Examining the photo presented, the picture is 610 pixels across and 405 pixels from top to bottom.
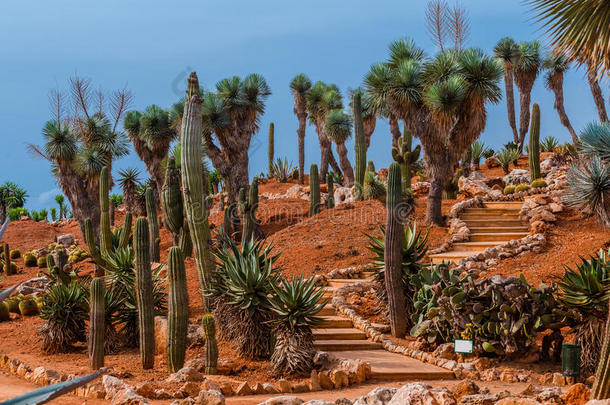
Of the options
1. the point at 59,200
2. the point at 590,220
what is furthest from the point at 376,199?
the point at 59,200

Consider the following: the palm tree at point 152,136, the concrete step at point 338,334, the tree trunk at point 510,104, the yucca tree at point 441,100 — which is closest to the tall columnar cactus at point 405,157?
the yucca tree at point 441,100

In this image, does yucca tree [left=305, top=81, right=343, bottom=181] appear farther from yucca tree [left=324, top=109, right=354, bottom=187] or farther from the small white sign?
the small white sign

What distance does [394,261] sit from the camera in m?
11.3

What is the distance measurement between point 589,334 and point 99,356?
796 centimetres

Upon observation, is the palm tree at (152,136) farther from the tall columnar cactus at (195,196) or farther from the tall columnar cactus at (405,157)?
the tall columnar cactus at (195,196)

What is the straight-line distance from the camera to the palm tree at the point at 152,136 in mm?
30625

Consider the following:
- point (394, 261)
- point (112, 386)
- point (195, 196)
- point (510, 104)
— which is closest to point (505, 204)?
point (394, 261)

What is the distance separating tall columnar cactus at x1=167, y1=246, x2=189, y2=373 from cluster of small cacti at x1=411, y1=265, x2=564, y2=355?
4280mm

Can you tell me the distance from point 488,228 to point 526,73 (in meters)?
22.4

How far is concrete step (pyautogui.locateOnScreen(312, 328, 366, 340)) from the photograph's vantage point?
36.4 ft

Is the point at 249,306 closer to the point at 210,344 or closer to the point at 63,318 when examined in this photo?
the point at 210,344

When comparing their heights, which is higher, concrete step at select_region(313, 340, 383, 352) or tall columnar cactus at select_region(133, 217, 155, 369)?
tall columnar cactus at select_region(133, 217, 155, 369)

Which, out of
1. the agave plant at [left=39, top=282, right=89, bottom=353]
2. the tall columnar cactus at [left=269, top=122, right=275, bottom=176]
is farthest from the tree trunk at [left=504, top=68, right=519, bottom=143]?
the agave plant at [left=39, top=282, right=89, bottom=353]

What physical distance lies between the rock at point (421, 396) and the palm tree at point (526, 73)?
35197 millimetres
